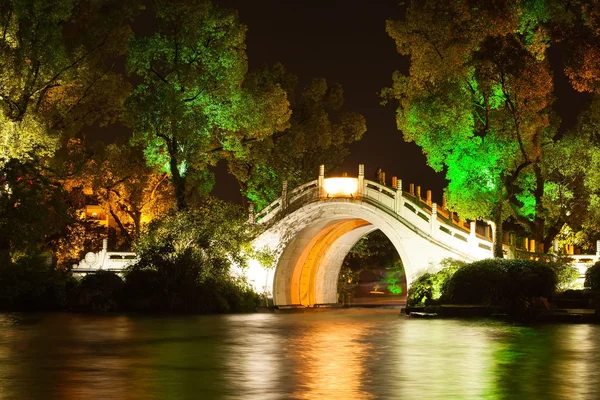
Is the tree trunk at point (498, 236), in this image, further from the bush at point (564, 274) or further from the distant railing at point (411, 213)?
the bush at point (564, 274)

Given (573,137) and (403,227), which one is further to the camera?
(573,137)

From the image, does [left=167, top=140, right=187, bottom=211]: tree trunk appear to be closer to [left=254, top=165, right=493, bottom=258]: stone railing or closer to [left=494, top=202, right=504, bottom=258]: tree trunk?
[left=254, top=165, right=493, bottom=258]: stone railing

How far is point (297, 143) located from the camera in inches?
1930

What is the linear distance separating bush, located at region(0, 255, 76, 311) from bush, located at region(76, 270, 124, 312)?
703 mm

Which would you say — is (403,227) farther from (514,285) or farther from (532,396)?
(532,396)

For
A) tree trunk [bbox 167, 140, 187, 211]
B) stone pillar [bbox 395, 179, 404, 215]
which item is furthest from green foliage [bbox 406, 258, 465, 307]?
tree trunk [bbox 167, 140, 187, 211]

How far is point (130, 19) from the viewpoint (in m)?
41.4

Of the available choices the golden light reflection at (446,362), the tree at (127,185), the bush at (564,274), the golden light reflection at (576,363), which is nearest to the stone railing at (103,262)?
the tree at (127,185)

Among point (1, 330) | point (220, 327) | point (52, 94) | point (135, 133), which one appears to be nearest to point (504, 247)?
point (220, 327)

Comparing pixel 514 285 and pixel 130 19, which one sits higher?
pixel 130 19

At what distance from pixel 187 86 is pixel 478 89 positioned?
40.8 ft

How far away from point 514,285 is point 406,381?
722 inches

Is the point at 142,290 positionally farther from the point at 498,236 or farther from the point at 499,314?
the point at 499,314

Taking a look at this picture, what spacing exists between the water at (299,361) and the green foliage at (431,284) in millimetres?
5752
